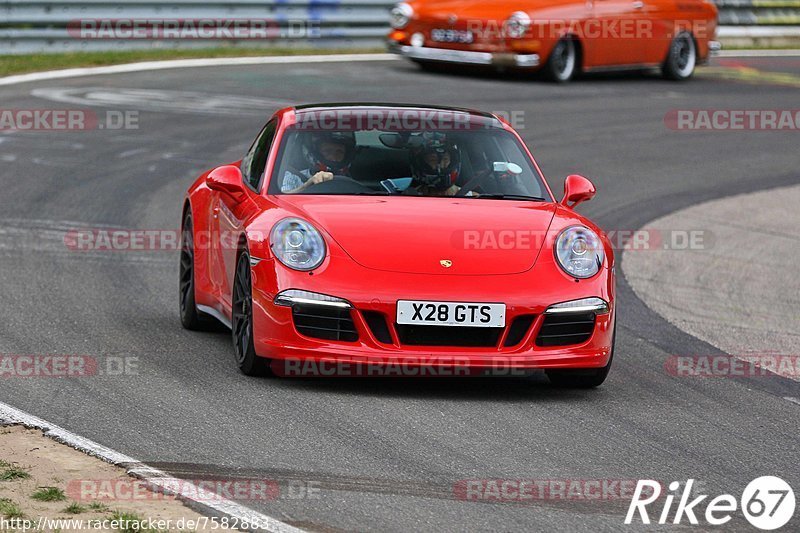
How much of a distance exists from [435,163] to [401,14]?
1391 cm

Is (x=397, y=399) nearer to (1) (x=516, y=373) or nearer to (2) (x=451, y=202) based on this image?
(1) (x=516, y=373)

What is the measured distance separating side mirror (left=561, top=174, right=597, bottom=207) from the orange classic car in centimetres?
1310

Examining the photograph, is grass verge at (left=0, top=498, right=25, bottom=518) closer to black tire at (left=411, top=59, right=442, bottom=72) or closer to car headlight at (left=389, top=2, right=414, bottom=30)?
car headlight at (left=389, top=2, right=414, bottom=30)

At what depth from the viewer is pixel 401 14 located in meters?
22.0

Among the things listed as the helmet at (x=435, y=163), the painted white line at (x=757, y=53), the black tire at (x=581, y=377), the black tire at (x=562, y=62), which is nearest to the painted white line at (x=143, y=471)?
the black tire at (x=581, y=377)

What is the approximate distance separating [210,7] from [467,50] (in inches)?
179

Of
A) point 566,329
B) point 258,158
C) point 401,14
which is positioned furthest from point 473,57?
point 566,329

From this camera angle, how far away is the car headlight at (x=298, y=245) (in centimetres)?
727

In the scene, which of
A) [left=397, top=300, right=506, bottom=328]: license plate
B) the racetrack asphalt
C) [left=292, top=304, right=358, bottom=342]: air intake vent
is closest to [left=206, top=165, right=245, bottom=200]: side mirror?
the racetrack asphalt

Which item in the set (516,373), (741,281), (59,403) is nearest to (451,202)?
(516,373)

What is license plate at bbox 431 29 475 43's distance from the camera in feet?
70.5

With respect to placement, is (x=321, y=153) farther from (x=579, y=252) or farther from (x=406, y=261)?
(x=579, y=252)

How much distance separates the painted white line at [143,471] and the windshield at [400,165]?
7.01ft

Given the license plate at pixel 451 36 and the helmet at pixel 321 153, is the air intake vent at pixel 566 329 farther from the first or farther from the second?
the license plate at pixel 451 36
